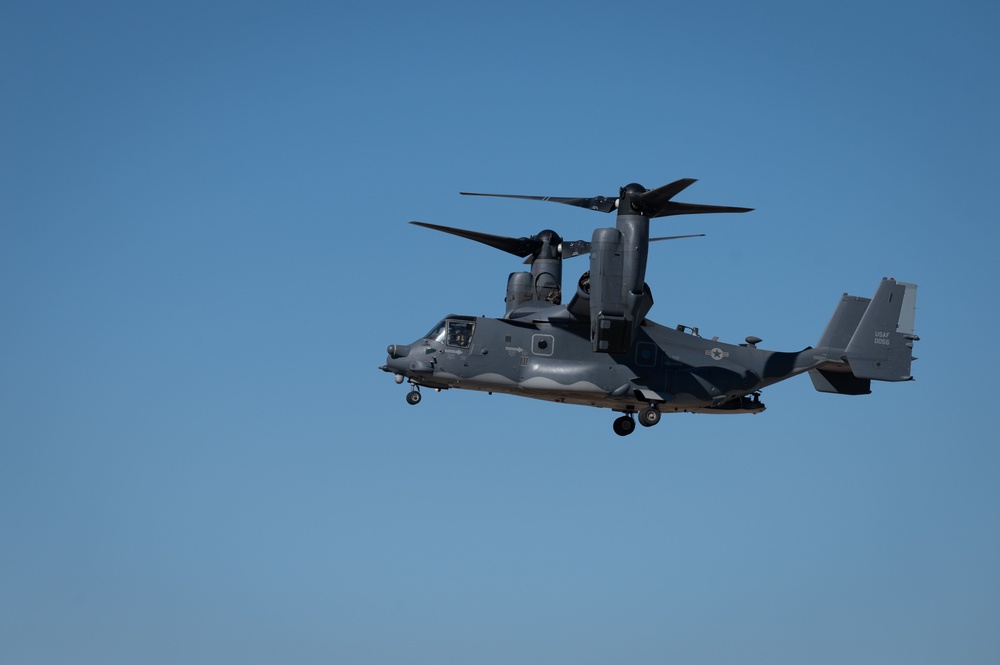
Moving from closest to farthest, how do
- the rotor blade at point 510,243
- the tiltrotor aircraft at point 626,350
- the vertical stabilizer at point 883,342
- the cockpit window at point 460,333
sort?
the tiltrotor aircraft at point 626,350 → the cockpit window at point 460,333 → the vertical stabilizer at point 883,342 → the rotor blade at point 510,243

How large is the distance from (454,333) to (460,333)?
0.16 m

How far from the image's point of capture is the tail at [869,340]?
3872cm

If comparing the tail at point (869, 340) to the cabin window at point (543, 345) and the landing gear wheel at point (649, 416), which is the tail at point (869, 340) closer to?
the landing gear wheel at point (649, 416)

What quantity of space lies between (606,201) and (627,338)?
365 centimetres

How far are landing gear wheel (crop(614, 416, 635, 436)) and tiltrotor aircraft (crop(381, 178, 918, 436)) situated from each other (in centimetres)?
3

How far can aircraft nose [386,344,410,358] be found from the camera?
36719 mm

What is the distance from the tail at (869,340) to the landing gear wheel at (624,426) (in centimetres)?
540

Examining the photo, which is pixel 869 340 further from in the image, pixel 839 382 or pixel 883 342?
pixel 839 382

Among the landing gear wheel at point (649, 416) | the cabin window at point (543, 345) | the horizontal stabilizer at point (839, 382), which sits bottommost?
the landing gear wheel at point (649, 416)

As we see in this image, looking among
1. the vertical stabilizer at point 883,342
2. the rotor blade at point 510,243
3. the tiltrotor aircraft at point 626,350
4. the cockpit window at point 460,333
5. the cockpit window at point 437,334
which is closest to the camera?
the tiltrotor aircraft at point 626,350

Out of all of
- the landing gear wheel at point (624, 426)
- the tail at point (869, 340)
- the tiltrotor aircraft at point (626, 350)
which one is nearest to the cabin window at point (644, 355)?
the tiltrotor aircraft at point (626, 350)

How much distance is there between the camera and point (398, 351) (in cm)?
3678

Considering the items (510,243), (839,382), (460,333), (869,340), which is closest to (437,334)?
(460,333)

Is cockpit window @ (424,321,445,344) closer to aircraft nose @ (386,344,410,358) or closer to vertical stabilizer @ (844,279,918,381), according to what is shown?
aircraft nose @ (386,344,410,358)
